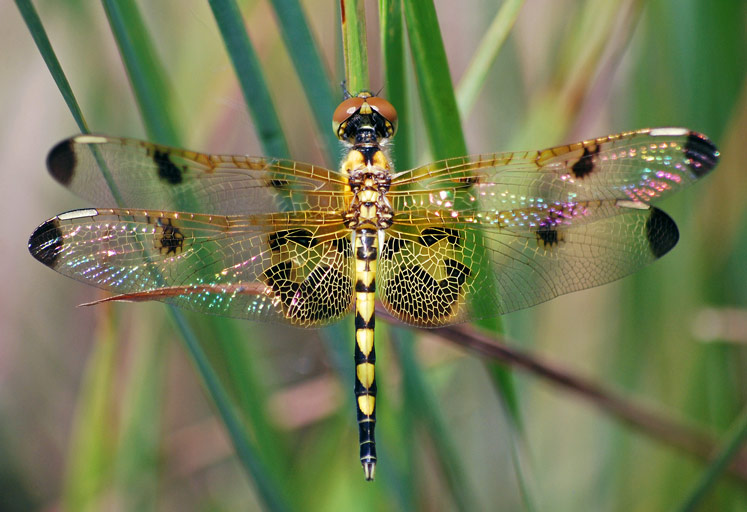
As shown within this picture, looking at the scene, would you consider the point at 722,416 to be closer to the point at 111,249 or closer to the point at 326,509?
the point at 326,509

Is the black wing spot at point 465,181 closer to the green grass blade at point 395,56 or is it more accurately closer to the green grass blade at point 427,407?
the green grass blade at point 395,56

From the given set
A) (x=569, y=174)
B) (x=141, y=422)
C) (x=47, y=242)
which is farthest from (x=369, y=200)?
(x=141, y=422)

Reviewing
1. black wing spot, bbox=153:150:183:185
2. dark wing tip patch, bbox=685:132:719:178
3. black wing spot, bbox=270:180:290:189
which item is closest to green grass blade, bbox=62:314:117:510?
black wing spot, bbox=153:150:183:185

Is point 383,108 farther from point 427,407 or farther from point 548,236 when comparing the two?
point 427,407

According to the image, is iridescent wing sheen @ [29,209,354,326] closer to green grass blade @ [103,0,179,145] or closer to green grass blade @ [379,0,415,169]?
green grass blade @ [103,0,179,145]

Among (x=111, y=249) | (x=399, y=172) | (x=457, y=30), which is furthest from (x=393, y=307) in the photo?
(x=457, y=30)

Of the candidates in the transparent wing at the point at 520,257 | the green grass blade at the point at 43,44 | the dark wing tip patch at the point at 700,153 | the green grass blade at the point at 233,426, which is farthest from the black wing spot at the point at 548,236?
the green grass blade at the point at 43,44
